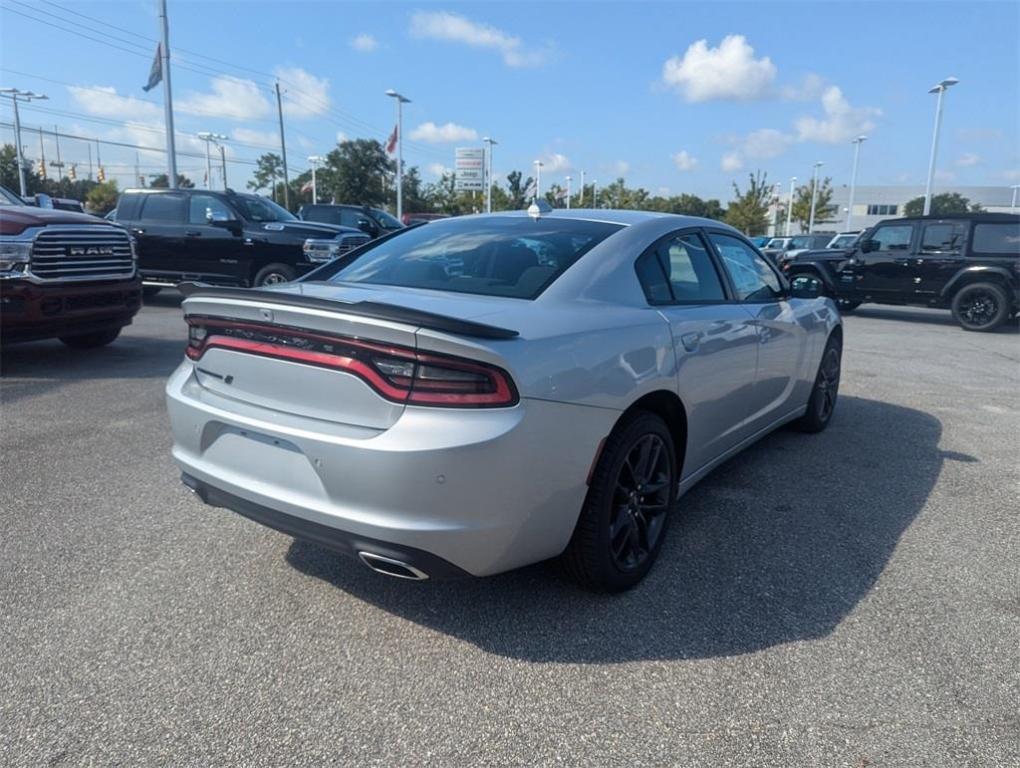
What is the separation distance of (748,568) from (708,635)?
62cm

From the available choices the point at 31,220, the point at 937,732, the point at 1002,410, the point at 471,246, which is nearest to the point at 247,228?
the point at 31,220

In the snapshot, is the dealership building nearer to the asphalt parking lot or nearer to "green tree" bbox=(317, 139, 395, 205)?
"green tree" bbox=(317, 139, 395, 205)

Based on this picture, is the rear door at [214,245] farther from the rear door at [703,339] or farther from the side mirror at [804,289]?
the rear door at [703,339]

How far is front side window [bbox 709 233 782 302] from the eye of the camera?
4.05 meters

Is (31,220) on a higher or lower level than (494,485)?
higher

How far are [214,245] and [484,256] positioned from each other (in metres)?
9.63

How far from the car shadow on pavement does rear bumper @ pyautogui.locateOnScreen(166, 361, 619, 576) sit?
35 centimetres

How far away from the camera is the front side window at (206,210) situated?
11578 millimetres

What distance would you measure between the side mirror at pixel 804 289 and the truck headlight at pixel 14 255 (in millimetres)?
6299

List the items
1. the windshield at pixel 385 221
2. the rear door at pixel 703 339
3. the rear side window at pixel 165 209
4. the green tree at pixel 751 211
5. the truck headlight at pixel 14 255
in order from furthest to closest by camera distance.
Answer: the green tree at pixel 751 211 < the windshield at pixel 385 221 < the rear side window at pixel 165 209 < the truck headlight at pixel 14 255 < the rear door at pixel 703 339

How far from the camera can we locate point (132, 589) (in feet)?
9.64

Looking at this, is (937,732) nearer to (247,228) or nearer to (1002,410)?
(1002,410)

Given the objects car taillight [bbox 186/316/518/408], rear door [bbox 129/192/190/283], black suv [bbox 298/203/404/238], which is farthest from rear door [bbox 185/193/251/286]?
car taillight [bbox 186/316/518/408]

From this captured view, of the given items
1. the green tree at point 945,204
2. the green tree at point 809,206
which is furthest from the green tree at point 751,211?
the green tree at point 945,204
